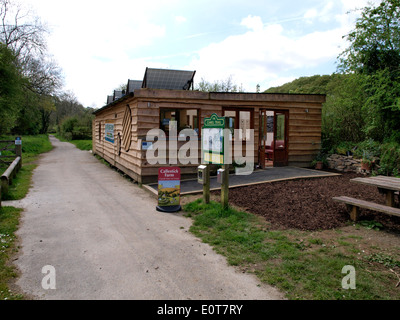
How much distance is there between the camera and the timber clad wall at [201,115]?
976 cm

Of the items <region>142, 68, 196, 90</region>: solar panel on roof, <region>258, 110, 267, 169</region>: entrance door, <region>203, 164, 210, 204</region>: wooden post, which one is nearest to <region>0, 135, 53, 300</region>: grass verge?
<region>203, 164, 210, 204</region>: wooden post

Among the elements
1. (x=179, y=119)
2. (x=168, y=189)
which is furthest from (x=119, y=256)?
(x=179, y=119)

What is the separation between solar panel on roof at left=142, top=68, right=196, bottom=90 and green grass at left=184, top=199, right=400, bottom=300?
6.33 metres

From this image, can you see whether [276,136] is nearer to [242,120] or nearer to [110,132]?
[242,120]

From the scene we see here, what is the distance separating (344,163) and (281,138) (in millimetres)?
2432

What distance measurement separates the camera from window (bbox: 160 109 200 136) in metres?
10.1

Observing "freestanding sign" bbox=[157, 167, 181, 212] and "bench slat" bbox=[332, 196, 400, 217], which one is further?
"freestanding sign" bbox=[157, 167, 181, 212]

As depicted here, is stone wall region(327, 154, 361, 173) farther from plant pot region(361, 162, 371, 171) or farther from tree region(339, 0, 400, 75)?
tree region(339, 0, 400, 75)

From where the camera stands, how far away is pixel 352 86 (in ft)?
37.8

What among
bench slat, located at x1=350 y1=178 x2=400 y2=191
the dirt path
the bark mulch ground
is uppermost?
bench slat, located at x1=350 y1=178 x2=400 y2=191

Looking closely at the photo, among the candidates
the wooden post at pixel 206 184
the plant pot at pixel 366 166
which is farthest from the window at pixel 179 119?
the plant pot at pixel 366 166

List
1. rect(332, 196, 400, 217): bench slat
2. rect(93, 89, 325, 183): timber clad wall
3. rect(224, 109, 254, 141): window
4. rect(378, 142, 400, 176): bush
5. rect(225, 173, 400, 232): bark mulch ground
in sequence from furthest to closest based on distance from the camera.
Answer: rect(224, 109, 254, 141): window → rect(93, 89, 325, 183): timber clad wall → rect(378, 142, 400, 176): bush → rect(225, 173, 400, 232): bark mulch ground → rect(332, 196, 400, 217): bench slat

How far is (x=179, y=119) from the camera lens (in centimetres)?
1042
